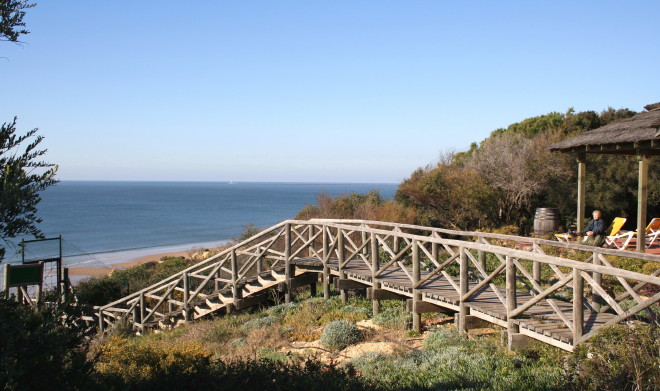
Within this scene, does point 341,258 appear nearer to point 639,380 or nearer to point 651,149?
point 639,380

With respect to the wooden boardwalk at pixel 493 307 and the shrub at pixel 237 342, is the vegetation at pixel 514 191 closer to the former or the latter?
the wooden boardwalk at pixel 493 307

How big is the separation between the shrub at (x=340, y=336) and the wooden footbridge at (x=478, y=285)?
1.05 meters

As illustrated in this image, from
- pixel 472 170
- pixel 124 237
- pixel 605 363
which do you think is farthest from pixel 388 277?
pixel 124 237

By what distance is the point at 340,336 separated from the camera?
826 cm

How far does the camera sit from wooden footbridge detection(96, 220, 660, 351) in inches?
230

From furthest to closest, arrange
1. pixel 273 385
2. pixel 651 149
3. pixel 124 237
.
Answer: pixel 124 237 → pixel 651 149 → pixel 273 385

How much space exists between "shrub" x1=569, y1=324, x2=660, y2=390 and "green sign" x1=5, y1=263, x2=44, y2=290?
9.00 m

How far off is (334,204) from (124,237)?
33579 millimetres

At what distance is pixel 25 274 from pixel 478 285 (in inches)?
318

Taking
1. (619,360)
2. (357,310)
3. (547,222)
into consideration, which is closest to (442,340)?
(619,360)

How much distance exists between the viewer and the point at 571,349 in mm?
5641

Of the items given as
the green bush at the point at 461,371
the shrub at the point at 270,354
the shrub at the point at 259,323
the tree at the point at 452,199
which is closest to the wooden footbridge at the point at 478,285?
the green bush at the point at 461,371

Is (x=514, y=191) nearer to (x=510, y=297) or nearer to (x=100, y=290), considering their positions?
(x=510, y=297)

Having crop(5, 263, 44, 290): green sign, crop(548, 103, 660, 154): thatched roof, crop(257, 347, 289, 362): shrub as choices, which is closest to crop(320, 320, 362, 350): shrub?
crop(257, 347, 289, 362): shrub
